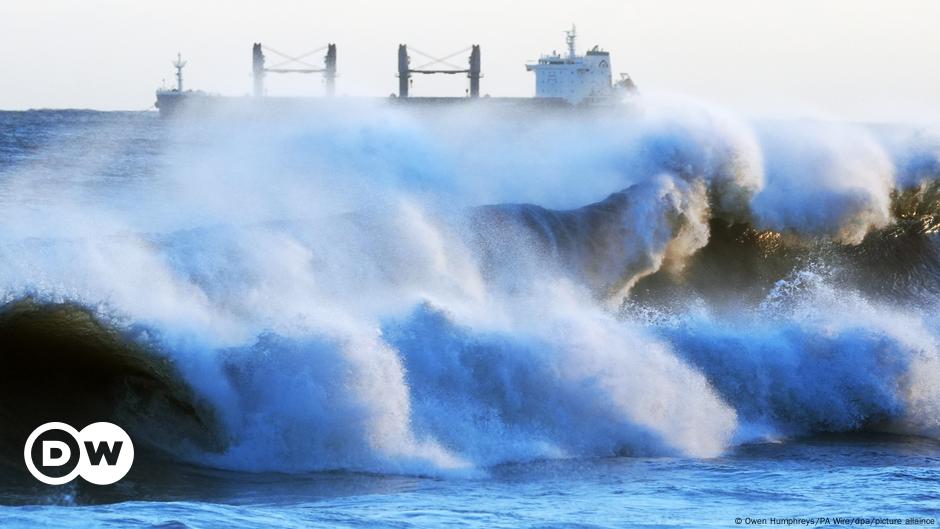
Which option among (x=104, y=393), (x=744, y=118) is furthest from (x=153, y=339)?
(x=744, y=118)

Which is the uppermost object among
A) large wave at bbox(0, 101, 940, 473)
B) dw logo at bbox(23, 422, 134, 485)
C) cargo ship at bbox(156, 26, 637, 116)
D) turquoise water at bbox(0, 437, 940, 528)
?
cargo ship at bbox(156, 26, 637, 116)

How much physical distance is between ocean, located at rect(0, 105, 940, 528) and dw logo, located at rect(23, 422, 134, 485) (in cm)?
15

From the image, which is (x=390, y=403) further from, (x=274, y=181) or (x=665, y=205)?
(x=274, y=181)

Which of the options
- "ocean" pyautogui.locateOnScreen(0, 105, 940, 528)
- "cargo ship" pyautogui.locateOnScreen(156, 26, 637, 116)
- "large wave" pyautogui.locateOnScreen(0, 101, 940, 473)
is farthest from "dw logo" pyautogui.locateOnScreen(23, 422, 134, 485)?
"cargo ship" pyautogui.locateOnScreen(156, 26, 637, 116)

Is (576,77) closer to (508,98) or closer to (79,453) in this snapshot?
(508,98)

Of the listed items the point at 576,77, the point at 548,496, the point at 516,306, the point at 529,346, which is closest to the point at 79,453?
the point at 548,496

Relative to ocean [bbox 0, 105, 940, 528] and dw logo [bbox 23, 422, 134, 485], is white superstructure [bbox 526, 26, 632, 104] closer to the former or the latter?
ocean [bbox 0, 105, 940, 528]

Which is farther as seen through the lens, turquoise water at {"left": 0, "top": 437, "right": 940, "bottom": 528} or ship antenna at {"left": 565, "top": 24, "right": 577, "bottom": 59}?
ship antenna at {"left": 565, "top": 24, "right": 577, "bottom": 59}

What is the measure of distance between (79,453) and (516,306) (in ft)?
Result: 19.1

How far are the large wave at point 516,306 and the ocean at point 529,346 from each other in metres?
0.04

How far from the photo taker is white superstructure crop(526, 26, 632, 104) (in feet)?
376

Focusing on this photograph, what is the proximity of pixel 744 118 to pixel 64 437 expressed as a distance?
514 inches

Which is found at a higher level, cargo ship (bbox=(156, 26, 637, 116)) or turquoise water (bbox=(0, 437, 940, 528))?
cargo ship (bbox=(156, 26, 637, 116))

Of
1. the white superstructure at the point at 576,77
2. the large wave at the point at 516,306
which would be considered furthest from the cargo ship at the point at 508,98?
the large wave at the point at 516,306
